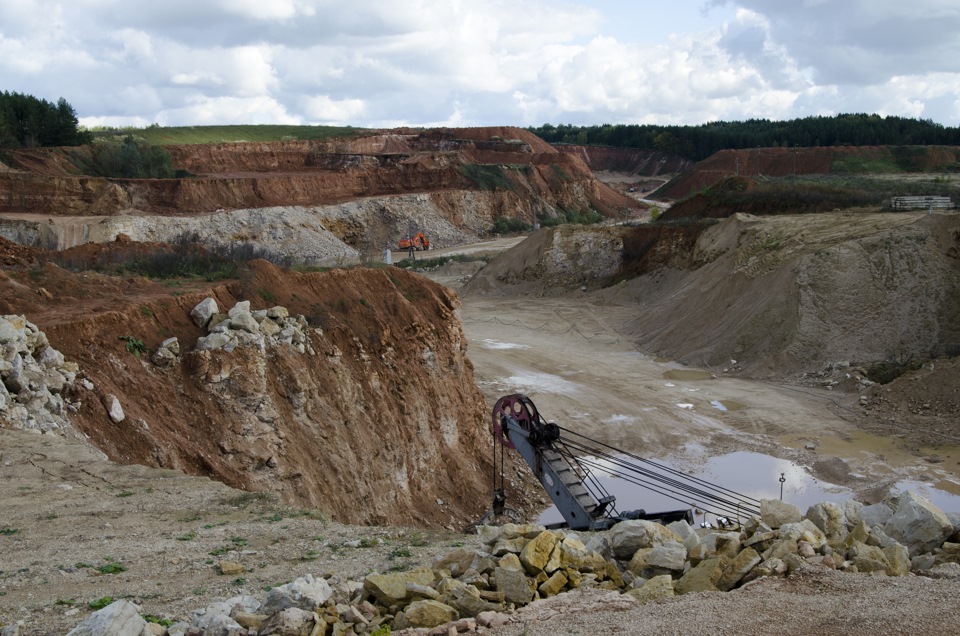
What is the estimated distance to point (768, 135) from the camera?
374ft

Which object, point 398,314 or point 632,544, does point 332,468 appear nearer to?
point 398,314

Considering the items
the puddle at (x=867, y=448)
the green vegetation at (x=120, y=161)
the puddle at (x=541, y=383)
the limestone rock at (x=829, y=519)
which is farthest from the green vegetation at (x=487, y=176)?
the limestone rock at (x=829, y=519)

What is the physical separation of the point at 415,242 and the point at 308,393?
164ft

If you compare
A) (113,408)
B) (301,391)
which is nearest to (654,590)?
(113,408)

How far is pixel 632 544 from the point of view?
10.0 meters

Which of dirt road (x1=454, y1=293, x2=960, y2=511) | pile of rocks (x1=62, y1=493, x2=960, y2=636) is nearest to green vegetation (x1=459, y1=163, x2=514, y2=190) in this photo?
dirt road (x1=454, y1=293, x2=960, y2=511)

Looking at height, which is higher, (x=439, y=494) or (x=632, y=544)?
(x=632, y=544)

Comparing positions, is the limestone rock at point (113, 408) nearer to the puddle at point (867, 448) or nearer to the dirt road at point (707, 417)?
the dirt road at point (707, 417)

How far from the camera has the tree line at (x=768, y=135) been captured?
336 feet

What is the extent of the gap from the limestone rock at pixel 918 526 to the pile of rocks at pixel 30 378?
1260cm

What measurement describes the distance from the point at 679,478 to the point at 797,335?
12775 millimetres

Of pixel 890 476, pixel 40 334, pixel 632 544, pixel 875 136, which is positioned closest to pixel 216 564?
pixel 632 544

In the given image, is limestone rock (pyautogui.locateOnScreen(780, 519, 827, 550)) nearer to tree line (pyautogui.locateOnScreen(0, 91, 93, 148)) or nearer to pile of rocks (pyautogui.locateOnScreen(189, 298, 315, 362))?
pile of rocks (pyautogui.locateOnScreen(189, 298, 315, 362))

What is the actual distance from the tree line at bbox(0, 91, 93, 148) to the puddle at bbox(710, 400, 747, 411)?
2130 inches
